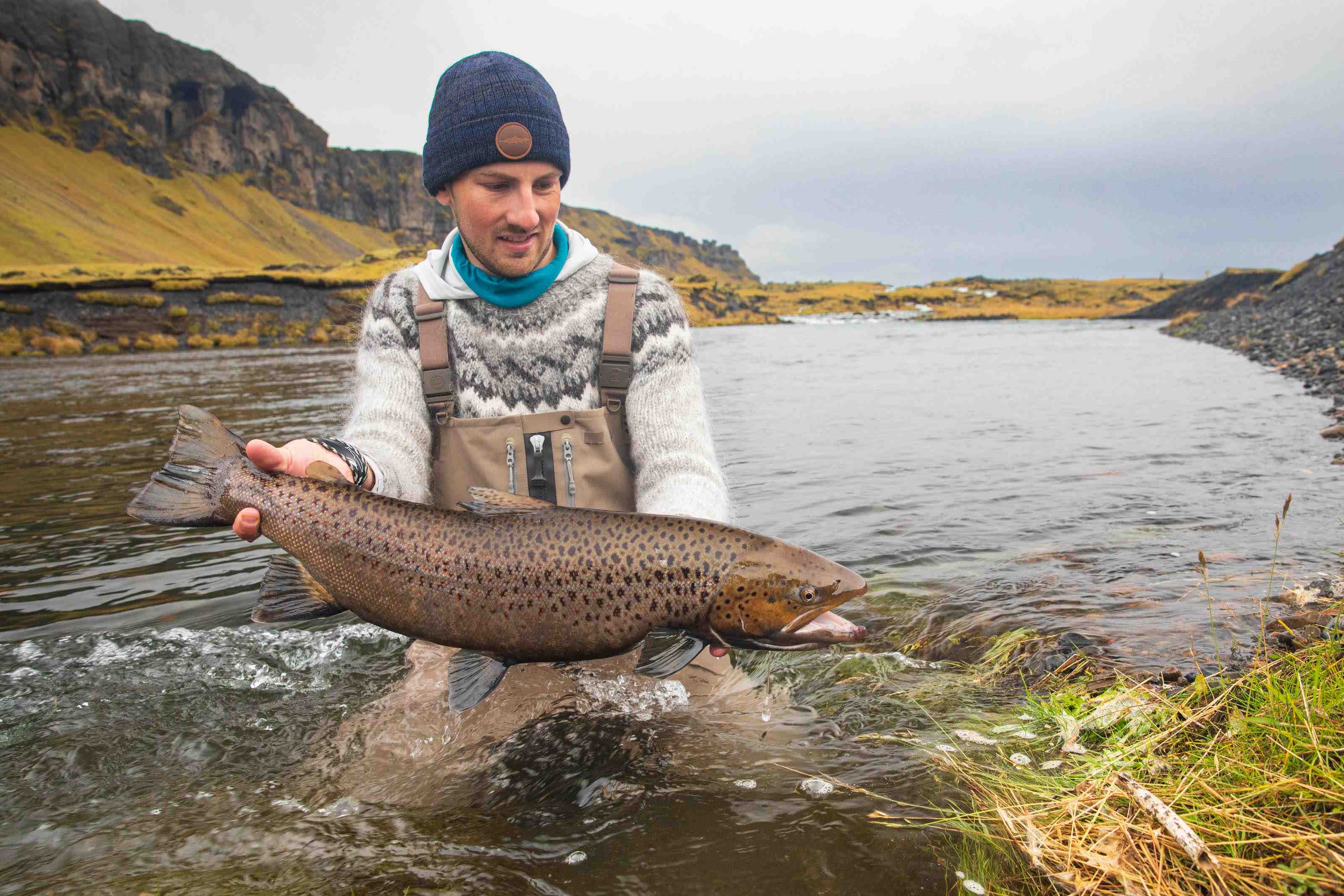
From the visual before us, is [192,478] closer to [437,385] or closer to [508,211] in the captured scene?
[437,385]

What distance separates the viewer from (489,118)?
346 centimetres

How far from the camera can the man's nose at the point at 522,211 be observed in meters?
3.54

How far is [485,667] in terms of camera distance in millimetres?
2975

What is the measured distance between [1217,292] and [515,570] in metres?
81.3

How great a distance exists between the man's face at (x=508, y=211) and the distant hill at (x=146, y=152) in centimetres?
11355

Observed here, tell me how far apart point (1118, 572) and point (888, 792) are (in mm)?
3728

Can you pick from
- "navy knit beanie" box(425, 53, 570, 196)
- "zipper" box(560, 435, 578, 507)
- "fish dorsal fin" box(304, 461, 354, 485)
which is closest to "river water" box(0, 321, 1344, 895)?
"zipper" box(560, 435, 578, 507)

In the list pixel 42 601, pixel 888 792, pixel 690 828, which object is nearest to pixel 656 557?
pixel 690 828

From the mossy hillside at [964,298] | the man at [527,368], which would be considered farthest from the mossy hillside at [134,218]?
the man at [527,368]

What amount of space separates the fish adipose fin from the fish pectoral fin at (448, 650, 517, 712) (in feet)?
1.90

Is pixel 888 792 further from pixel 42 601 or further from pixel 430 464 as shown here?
pixel 42 601

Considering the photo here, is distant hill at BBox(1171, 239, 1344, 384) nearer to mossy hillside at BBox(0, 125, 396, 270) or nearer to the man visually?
the man

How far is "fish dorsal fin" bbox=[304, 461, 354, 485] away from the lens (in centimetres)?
310

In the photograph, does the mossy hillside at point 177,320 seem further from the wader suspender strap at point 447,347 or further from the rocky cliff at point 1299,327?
the wader suspender strap at point 447,347
